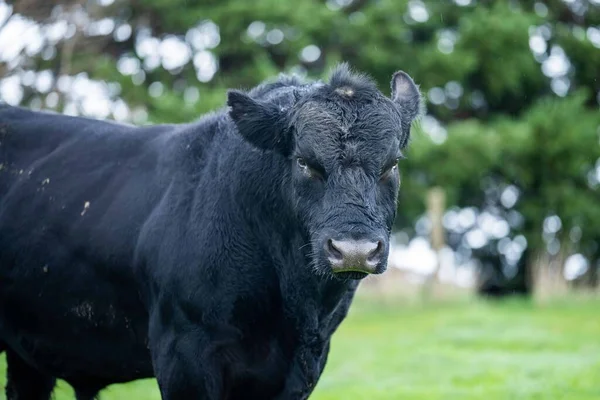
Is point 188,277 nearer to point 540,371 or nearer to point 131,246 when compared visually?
point 131,246

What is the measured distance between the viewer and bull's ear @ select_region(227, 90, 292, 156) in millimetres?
5039

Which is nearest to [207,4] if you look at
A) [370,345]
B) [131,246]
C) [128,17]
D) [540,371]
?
[128,17]

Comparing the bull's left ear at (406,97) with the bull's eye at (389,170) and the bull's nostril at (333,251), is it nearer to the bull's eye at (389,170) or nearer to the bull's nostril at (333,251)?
the bull's eye at (389,170)

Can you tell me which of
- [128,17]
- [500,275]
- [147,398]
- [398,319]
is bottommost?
[500,275]

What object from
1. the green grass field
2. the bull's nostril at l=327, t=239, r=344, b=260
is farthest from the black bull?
the green grass field

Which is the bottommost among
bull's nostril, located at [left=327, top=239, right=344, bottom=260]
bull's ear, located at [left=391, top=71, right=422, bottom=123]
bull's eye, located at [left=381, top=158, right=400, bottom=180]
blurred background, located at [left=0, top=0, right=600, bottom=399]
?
blurred background, located at [left=0, top=0, right=600, bottom=399]

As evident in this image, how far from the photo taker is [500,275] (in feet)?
87.5

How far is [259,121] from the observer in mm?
5043

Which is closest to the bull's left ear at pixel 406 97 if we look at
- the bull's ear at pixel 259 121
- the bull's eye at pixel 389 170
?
the bull's eye at pixel 389 170

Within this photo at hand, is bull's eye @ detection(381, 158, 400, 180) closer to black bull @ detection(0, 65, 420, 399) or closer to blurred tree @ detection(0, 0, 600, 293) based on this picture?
black bull @ detection(0, 65, 420, 399)

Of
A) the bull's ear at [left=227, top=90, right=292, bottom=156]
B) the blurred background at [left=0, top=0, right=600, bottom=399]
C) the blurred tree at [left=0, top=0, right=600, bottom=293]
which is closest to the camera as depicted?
the bull's ear at [left=227, top=90, right=292, bottom=156]

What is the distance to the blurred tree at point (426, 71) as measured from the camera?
17.8 m

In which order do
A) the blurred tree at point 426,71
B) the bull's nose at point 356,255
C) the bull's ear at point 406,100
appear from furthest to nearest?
1. the blurred tree at point 426,71
2. the bull's ear at point 406,100
3. the bull's nose at point 356,255

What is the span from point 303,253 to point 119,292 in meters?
1.16
